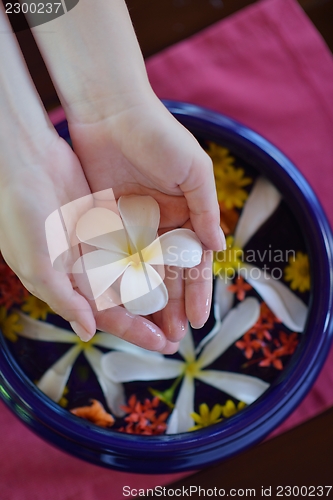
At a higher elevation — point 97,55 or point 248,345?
point 97,55

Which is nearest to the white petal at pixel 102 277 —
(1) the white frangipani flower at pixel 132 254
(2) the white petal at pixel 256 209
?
(1) the white frangipani flower at pixel 132 254

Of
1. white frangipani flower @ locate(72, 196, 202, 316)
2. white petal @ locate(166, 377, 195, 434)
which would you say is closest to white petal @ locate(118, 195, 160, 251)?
white frangipani flower @ locate(72, 196, 202, 316)

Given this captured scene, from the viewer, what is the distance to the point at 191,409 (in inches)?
12.6

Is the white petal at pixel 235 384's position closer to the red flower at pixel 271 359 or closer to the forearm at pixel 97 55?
the red flower at pixel 271 359

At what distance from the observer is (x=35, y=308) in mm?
327

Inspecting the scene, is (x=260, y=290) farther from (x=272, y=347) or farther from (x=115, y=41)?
(x=115, y=41)

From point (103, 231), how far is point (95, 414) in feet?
0.40

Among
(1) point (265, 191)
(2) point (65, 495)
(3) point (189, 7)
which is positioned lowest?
(2) point (65, 495)

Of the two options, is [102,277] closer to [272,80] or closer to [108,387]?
[108,387]

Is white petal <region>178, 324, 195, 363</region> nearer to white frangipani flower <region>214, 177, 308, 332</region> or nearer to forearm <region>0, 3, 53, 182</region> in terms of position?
white frangipani flower <region>214, 177, 308, 332</region>

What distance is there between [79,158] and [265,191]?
0.13 metres

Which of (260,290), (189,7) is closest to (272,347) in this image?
(260,290)

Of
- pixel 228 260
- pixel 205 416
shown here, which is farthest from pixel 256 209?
pixel 205 416

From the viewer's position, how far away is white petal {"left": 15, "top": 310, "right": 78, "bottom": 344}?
1.05 feet
